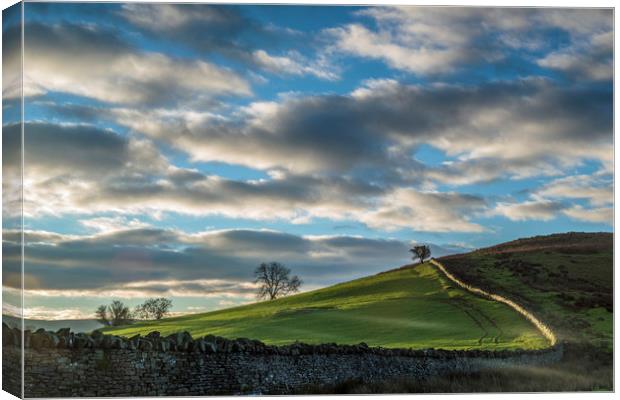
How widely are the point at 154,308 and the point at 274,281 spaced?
5.04 m

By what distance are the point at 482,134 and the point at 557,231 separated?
12.5ft

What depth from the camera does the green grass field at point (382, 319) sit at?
26797 millimetres

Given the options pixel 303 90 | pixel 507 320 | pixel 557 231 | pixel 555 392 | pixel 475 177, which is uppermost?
pixel 303 90

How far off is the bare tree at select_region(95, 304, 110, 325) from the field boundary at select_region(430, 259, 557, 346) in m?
11.8

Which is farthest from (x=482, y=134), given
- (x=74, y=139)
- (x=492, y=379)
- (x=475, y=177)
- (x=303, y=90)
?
(x=74, y=139)

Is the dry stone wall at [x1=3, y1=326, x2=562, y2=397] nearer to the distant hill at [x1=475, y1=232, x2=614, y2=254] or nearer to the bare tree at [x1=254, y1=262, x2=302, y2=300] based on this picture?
the distant hill at [x1=475, y1=232, x2=614, y2=254]

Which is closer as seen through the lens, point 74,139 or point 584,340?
point 74,139

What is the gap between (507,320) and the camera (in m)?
27.6

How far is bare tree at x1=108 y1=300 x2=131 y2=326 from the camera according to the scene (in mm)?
27094

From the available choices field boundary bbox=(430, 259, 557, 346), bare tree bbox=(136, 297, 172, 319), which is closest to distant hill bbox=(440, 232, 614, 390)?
field boundary bbox=(430, 259, 557, 346)

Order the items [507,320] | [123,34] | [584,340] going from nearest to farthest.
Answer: [123,34] < [584,340] < [507,320]

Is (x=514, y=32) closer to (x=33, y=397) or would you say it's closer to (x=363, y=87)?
(x=363, y=87)

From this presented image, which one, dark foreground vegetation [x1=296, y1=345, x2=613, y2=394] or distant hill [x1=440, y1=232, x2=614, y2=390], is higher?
distant hill [x1=440, y1=232, x2=614, y2=390]

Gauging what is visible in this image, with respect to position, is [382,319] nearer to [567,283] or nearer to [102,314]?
[567,283]
